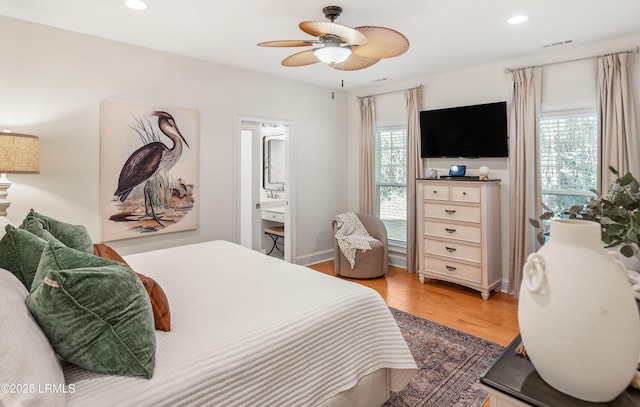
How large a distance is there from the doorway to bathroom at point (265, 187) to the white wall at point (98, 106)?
127 mm

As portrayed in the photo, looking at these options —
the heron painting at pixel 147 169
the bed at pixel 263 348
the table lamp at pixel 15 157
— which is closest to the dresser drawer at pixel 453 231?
the bed at pixel 263 348

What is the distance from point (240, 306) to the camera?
1.72 meters

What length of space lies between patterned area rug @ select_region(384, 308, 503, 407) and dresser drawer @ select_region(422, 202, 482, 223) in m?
1.34

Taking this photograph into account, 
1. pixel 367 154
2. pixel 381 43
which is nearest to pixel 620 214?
pixel 381 43

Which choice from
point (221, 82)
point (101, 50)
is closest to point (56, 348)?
point (101, 50)

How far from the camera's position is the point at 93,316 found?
1084mm

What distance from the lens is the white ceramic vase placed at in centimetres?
80

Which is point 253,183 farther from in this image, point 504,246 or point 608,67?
point 608,67

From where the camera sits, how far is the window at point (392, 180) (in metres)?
5.03

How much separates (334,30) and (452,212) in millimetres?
2662

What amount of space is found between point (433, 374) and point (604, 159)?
2.69m

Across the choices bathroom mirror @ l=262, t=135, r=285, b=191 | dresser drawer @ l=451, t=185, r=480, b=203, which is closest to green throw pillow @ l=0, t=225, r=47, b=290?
dresser drawer @ l=451, t=185, r=480, b=203

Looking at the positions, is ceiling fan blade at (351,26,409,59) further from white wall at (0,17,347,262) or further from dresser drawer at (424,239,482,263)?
dresser drawer at (424,239,482,263)

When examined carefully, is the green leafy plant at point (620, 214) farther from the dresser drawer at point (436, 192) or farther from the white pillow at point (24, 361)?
the dresser drawer at point (436, 192)
